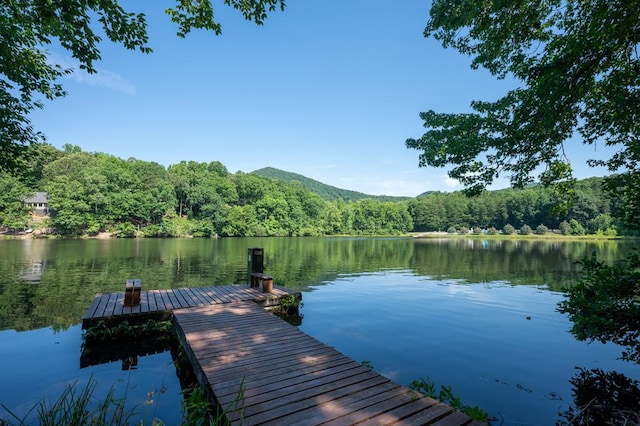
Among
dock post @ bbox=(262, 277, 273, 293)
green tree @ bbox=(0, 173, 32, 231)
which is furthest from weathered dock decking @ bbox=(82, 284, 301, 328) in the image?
green tree @ bbox=(0, 173, 32, 231)

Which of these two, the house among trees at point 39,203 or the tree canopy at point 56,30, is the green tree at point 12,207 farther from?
the tree canopy at point 56,30

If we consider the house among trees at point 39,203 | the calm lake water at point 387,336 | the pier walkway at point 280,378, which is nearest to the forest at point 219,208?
the house among trees at point 39,203

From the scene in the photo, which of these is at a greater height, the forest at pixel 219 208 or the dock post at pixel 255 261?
the forest at pixel 219 208

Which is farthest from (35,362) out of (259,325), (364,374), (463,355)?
(463,355)

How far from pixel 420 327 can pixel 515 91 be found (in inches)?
292

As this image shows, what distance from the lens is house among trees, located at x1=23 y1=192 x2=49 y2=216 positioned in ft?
208

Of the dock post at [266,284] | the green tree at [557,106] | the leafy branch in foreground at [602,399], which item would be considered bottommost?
the leafy branch in foreground at [602,399]

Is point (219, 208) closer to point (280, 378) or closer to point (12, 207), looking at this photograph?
point (12, 207)

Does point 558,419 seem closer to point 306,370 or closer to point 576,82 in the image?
point 306,370

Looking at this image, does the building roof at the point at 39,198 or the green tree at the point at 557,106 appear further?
the building roof at the point at 39,198

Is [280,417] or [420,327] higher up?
[280,417]

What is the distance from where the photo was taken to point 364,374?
501cm

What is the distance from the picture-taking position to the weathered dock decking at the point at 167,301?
8344mm

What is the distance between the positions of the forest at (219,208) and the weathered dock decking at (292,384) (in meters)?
39.4
